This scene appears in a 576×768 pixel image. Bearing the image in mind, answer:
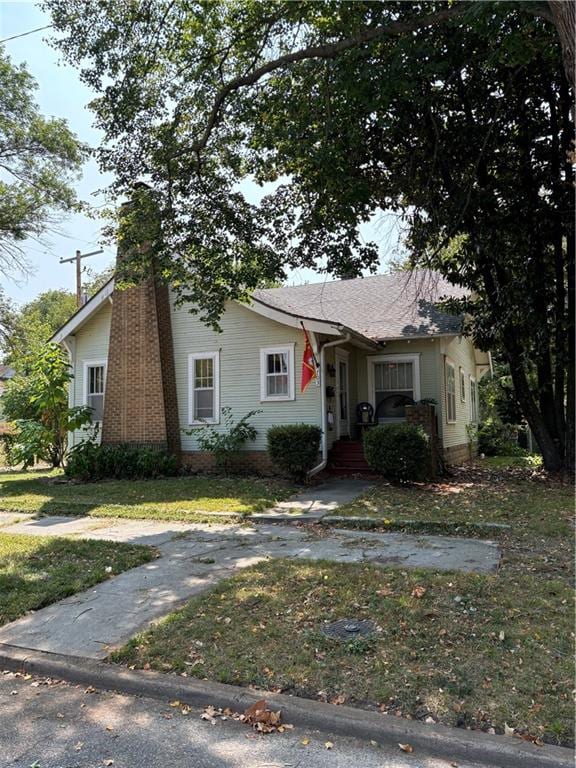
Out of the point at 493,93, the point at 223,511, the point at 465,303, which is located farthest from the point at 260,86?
the point at 223,511

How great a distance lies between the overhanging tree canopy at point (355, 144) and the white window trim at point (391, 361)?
6.52ft

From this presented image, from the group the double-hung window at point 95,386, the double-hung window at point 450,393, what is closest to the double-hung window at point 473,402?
the double-hung window at point 450,393

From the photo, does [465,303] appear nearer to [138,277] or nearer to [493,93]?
[493,93]

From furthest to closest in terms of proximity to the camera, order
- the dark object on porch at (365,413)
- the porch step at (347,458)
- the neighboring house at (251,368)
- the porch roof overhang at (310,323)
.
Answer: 1. the dark object on porch at (365,413)
2. the neighboring house at (251,368)
3. the porch step at (347,458)
4. the porch roof overhang at (310,323)

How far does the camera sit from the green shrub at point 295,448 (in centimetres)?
1159

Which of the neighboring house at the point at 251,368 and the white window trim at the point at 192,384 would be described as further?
the white window trim at the point at 192,384

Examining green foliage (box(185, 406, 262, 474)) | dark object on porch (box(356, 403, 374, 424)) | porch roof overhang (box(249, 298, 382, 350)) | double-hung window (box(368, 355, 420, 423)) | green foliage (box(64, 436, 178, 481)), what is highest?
porch roof overhang (box(249, 298, 382, 350))

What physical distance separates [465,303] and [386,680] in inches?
407

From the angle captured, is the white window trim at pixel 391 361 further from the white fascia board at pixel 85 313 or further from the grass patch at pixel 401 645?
the grass patch at pixel 401 645

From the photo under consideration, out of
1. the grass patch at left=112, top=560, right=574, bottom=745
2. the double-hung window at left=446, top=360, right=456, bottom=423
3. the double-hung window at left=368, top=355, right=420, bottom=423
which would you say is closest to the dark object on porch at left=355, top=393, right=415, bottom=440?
the double-hung window at left=368, top=355, right=420, bottom=423

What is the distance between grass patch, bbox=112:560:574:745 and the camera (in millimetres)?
3199

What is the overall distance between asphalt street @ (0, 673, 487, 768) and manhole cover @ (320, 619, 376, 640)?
1006 mm

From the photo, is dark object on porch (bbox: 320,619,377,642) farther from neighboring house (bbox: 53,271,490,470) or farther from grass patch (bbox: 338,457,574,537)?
neighboring house (bbox: 53,271,490,470)

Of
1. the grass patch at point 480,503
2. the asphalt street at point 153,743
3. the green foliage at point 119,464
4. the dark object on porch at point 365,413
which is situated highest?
the dark object on porch at point 365,413
